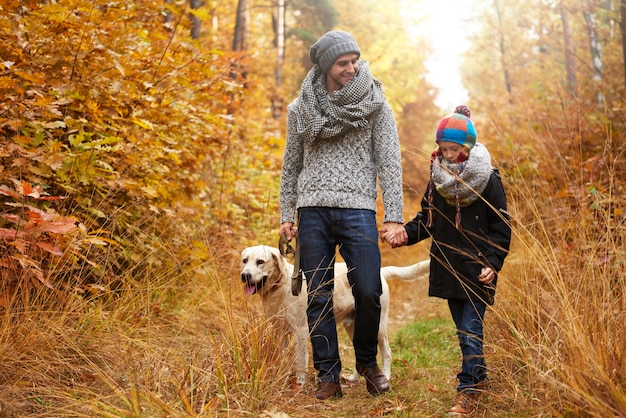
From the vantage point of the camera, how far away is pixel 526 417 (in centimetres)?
306

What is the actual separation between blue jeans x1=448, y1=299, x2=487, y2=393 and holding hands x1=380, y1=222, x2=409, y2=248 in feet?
1.65

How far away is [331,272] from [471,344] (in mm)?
957

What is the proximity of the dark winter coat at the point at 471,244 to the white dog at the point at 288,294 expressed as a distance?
23.6 inches

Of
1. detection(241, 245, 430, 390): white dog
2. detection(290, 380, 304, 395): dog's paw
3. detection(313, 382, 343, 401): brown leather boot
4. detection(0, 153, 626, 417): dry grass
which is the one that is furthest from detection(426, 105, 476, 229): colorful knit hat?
detection(290, 380, 304, 395): dog's paw

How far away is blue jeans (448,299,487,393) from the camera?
11.9 ft

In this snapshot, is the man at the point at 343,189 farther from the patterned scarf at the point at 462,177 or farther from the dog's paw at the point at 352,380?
the dog's paw at the point at 352,380

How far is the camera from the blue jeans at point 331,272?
3.92m

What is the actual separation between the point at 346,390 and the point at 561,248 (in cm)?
169

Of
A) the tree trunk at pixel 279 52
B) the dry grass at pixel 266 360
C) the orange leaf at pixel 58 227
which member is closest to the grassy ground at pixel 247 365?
the dry grass at pixel 266 360

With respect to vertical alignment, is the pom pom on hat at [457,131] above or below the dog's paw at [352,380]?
Answer: above

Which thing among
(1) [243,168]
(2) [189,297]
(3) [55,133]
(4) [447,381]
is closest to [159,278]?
(2) [189,297]

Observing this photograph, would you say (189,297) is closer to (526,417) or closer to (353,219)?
(353,219)

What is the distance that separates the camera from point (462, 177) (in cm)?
372

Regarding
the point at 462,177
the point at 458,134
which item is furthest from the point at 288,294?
the point at 458,134
